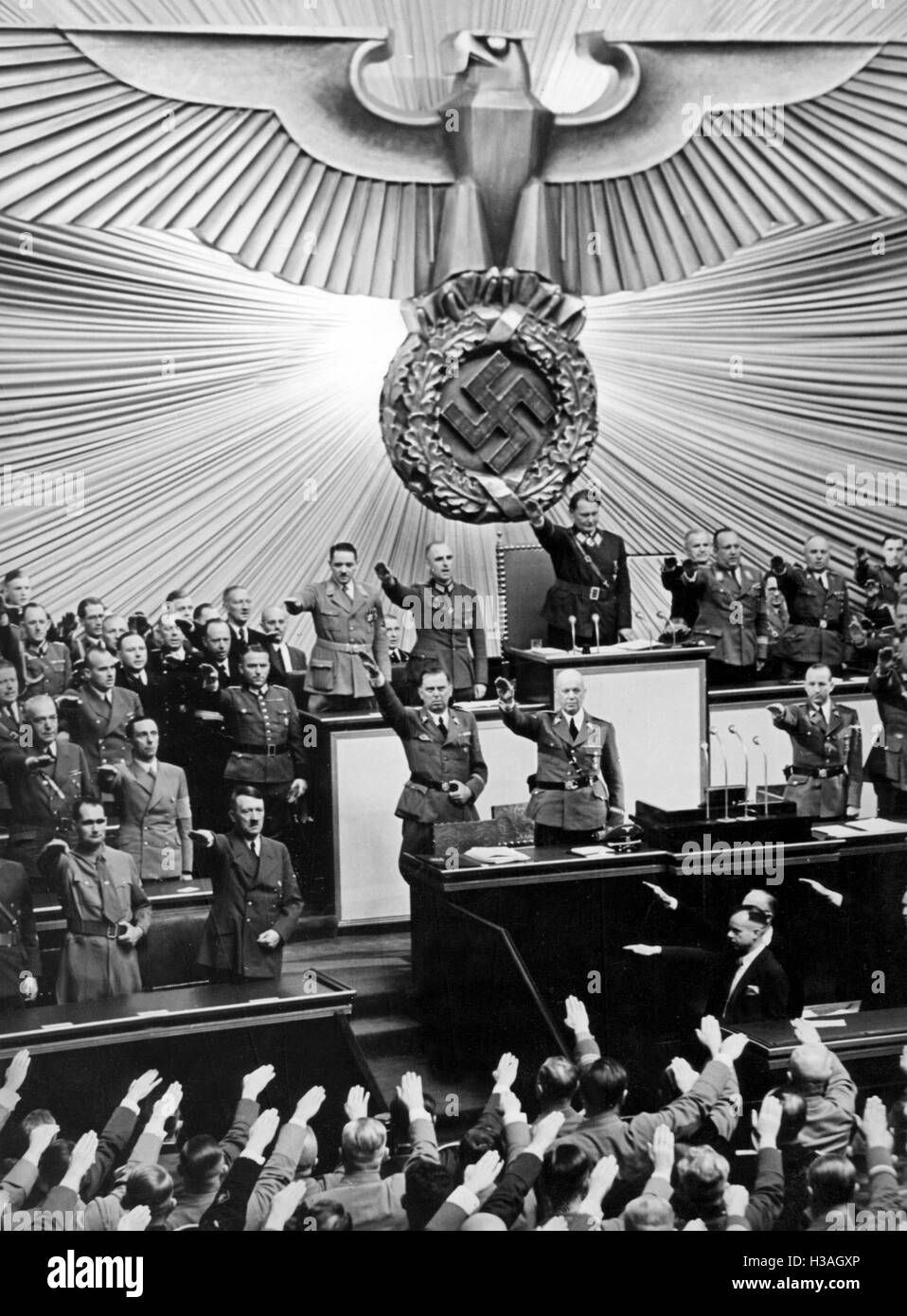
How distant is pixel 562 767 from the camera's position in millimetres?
8398

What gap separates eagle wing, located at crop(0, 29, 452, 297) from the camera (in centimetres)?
786

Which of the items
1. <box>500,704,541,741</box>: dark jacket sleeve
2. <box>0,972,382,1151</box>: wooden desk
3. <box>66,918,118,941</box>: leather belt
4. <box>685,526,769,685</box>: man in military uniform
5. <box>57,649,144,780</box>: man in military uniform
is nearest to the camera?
<box>0,972,382,1151</box>: wooden desk

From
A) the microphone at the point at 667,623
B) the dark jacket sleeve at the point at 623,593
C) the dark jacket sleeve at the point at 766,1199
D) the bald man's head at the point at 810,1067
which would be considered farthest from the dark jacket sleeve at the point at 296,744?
the dark jacket sleeve at the point at 766,1199

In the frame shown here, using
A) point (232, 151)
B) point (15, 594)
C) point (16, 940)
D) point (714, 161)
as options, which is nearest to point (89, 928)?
point (16, 940)

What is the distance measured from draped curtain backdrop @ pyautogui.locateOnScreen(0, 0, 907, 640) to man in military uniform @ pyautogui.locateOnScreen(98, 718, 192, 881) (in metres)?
0.60

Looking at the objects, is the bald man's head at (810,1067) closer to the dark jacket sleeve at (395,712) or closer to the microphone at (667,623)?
the microphone at (667,623)

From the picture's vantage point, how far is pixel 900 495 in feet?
29.3

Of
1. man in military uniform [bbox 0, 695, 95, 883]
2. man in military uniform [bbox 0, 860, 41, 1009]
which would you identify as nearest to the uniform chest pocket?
man in military uniform [bbox 0, 695, 95, 883]

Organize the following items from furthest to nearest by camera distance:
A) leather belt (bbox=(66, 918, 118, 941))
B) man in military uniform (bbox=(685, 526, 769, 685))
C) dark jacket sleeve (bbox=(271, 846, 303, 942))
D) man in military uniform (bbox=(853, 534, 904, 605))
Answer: man in military uniform (bbox=(853, 534, 904, 605))
man in military uniform (bbox=(685, 526, 769, 685))
dark jacket sleeve (bbox=(271, 846, 303, 942))
leather belt (bbox=(66, 918, 118, 941))

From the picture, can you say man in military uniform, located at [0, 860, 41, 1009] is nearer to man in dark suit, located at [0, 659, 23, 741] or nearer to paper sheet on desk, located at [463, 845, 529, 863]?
man in dark suit, located at [0, 659, 23, 741]

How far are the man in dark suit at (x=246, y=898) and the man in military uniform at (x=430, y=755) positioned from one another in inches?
21.5

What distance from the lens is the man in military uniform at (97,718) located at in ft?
26.4

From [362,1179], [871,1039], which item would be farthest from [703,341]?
[362,1179]

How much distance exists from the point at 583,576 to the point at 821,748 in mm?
1369
